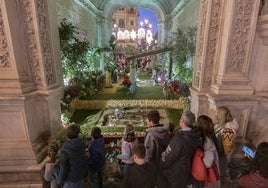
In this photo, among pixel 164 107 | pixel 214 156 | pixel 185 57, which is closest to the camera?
pixel 214 156

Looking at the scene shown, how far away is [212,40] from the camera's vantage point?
383 centimetres

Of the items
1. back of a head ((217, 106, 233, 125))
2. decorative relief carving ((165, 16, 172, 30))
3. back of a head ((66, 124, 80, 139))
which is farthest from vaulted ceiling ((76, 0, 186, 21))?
back of a head ((66, 124, 80, 139))

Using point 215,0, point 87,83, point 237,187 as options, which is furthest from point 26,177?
point 87,83

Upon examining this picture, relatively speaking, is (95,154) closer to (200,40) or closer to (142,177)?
(142,177)

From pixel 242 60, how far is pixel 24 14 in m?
4.02

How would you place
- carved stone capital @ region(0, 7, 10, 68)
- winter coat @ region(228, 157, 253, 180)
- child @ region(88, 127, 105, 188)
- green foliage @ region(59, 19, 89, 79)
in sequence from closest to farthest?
child @ region(88, 127, 105, 188)
carved stone capital @ region(0, 7, 10, 68)
winter coat @ region(228, 157, 253, 180)
green foliage @ region(59, 19, 89, 79)

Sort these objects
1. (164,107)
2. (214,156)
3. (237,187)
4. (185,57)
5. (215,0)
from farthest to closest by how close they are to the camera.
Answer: (185,57) < (164,107) < (215,0) < (237,187) < (214,156)

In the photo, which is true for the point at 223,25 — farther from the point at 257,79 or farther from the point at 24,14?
the point at 24,14

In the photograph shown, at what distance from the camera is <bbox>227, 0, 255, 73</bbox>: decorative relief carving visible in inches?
135

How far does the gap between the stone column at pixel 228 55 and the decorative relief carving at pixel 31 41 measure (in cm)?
318

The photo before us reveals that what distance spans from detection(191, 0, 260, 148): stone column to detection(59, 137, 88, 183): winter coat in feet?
8.31

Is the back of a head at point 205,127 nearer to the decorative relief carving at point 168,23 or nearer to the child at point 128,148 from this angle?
the child at point 128,148

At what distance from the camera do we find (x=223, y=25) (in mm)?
3666

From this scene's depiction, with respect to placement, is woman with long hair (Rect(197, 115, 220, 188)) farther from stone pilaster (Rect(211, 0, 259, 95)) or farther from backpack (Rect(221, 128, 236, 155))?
stone pilaster (Rect(211, 0, 259, 95))
